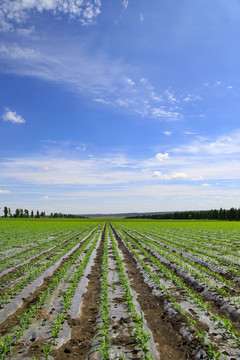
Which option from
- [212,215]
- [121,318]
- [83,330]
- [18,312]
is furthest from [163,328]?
[212,215]

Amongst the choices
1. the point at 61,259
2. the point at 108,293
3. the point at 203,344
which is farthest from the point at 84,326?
the point at 61,259

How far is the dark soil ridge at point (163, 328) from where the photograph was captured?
4.48 meters

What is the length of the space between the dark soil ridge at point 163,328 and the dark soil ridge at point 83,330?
1534mm

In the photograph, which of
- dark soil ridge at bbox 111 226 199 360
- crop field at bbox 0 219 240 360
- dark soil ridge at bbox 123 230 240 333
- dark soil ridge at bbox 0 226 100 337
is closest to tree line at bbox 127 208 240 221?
crop field at bbox 0 219 240 360

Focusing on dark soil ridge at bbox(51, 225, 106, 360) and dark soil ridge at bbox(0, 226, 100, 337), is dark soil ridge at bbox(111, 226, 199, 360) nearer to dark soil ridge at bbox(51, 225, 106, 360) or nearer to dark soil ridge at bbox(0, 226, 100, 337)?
dark soil ridge at bbox(51, 225, 106, 360)

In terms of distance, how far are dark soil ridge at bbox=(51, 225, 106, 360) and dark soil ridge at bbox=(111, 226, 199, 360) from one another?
5.03 feet

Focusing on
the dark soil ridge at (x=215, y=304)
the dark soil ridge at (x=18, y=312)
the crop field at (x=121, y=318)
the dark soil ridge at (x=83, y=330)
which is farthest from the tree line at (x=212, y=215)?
the dark soil ridge at (x=18, y=312)

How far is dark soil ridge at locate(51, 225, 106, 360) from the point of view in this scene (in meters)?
4.39

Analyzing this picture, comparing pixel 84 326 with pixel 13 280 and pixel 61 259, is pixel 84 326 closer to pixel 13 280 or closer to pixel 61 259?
pixel 13 280

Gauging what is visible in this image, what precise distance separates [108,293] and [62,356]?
3.67m

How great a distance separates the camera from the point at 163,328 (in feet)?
17.9

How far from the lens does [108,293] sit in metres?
7.86

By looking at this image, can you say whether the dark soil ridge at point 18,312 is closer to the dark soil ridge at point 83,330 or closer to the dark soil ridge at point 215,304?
the dark soil ridge at point 83,330

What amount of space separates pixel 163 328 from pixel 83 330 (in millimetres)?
2047
